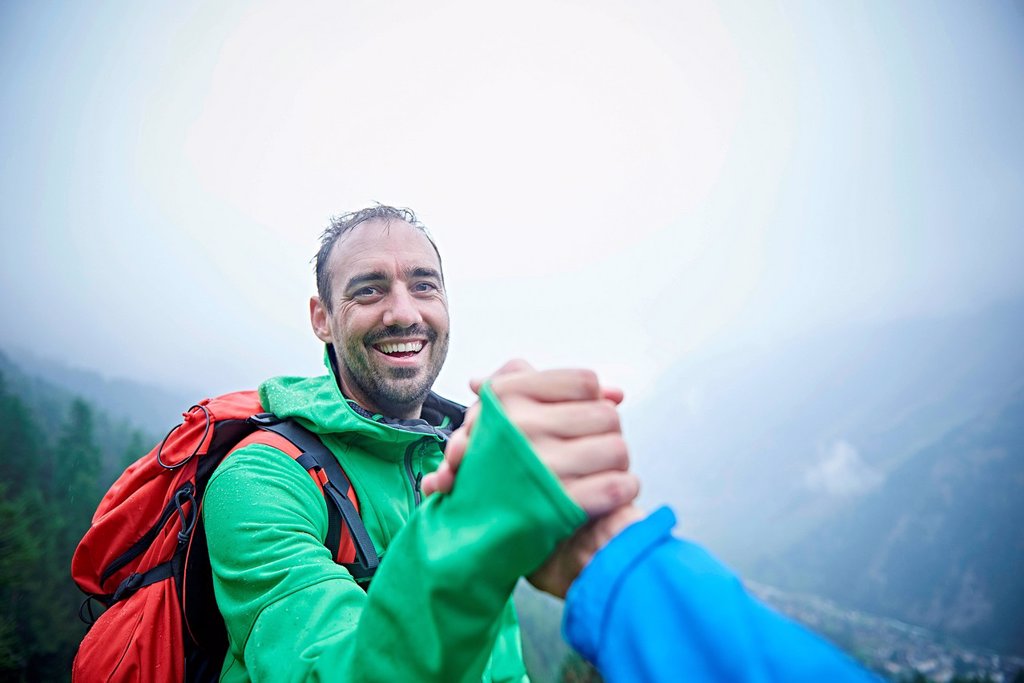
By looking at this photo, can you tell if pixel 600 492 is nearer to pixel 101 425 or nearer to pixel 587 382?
pixel 587 382

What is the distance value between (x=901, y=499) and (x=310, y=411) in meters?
251

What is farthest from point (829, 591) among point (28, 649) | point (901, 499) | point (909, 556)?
point (28, 649)

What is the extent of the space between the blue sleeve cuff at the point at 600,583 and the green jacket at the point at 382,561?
0.12 meters

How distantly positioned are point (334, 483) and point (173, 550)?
2.58 feet

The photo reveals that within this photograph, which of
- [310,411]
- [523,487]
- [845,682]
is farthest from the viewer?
[310,411]

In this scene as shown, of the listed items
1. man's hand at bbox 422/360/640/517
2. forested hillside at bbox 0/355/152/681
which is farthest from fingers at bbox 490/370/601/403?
forested hillside at bbox 0/355/152/681

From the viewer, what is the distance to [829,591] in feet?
559

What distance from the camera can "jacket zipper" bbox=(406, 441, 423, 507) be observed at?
3008 millimetres

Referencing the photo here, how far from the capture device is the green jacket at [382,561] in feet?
3.70

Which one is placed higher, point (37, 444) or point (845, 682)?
point (845, 682)

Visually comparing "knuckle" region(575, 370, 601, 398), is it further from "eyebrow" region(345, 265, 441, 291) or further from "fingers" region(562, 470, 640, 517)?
"eyebrow" region(345, 265, 441, 291)

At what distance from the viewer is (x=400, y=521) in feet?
9.00

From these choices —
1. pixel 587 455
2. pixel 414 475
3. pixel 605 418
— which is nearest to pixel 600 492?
pixel 587 455

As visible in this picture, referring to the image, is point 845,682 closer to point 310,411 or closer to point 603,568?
point 603,568
